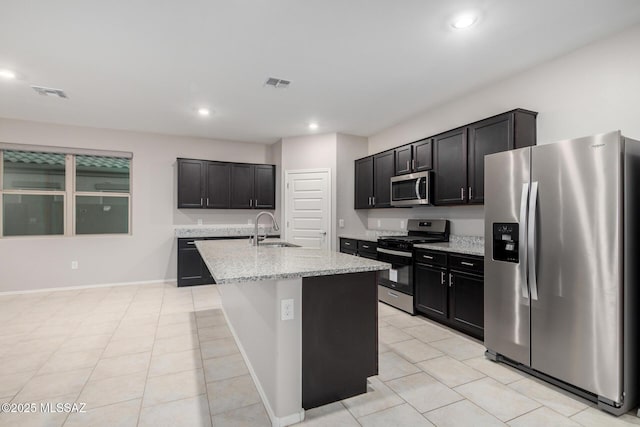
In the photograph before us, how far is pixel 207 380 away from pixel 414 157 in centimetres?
349

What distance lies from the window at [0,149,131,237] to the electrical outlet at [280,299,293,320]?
4951mm

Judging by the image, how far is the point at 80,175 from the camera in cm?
537

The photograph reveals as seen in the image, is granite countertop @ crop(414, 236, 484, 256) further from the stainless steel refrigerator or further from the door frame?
the door frame

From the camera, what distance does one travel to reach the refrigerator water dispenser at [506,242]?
2486 millimetres

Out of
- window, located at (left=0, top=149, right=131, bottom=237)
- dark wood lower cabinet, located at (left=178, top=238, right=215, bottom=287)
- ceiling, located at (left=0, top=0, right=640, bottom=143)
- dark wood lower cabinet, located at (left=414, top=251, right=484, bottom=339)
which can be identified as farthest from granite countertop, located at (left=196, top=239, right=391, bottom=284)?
window, located at (left=0, top=149, right=131, bottom=237)

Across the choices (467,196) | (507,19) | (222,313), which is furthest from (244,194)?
(507,19)

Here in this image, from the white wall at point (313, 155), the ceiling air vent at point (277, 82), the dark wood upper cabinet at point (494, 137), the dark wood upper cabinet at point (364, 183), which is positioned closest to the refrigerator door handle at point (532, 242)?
the dark wood upper cabinet at point (494, 137)

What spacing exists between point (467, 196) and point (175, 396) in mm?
3267

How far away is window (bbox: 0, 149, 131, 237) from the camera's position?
5000 mm

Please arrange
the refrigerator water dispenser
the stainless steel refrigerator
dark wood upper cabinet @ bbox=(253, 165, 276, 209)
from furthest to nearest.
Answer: dark wood upper cabinet @ bbox=(253, 165, 276, 209)
the refrigerator water dispenser
the stainless steel refrigerator

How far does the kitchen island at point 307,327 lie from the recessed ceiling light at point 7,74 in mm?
3222

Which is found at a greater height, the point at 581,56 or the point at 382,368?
the point at 581,56

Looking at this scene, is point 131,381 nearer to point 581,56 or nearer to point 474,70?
point 474,70

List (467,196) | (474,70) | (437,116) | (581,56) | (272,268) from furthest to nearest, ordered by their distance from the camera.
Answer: (437,116) → (467,196) → (474,70) → (581,56) → (272,268)
